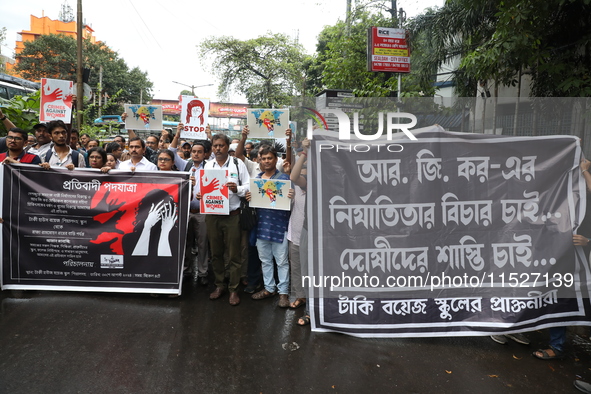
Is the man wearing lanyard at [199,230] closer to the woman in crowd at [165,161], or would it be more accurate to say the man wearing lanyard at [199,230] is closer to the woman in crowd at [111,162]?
the woman in crowd at [165,161]

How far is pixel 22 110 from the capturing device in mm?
8773

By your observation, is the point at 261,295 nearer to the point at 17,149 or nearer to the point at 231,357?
the point at 231,357

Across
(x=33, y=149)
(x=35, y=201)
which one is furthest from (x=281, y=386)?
(x=33, y=149)

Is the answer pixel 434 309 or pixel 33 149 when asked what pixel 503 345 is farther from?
pixel 33 149

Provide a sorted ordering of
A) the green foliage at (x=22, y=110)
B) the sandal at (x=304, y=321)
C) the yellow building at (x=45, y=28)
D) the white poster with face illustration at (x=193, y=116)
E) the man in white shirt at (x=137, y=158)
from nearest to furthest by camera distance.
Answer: the sandal at (x=304, y=321) → the man in white shirt at (x=137, y=158) → the white poster with face illustration at (x=193, y=116) → the green foliage at (x=22, y=110) → the yellow building at (x=45, y=28)

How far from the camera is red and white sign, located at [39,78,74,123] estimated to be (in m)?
5.63

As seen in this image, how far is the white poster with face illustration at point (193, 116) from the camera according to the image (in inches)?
235

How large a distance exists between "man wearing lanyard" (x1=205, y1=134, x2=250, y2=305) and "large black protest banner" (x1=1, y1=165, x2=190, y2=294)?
376 millimetres

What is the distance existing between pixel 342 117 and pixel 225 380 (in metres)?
2.45

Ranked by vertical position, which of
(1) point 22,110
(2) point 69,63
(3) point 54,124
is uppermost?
(2) point 69,63

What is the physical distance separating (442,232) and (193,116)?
153 inches

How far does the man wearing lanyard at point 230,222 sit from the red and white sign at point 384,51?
24.4 ft

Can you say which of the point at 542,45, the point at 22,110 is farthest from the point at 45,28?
the point at 542,45

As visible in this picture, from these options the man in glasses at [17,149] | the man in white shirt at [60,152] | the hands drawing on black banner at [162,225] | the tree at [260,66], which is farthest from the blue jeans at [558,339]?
the tree at [260,66]
